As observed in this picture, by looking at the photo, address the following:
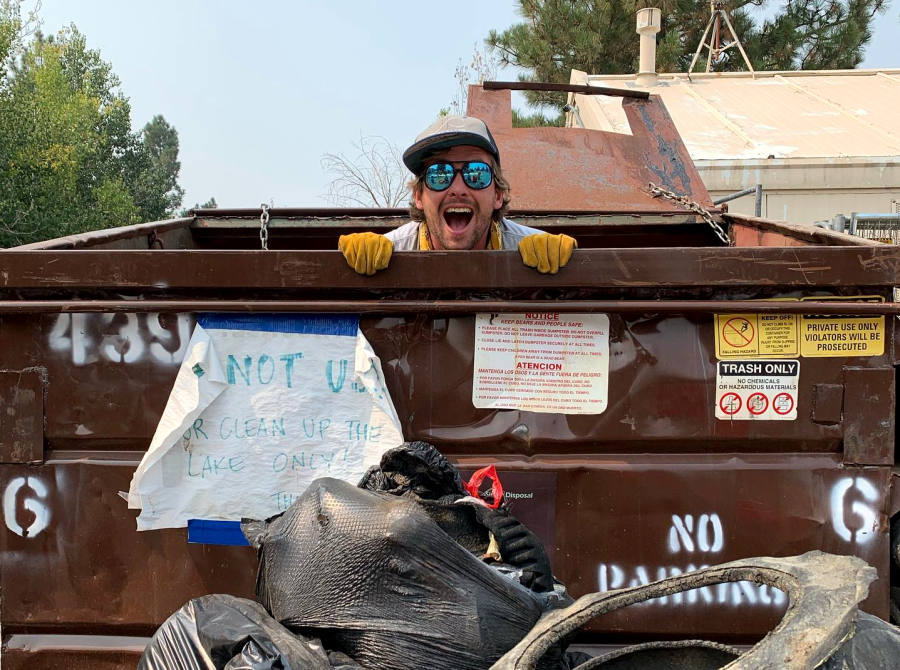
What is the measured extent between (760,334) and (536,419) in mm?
628

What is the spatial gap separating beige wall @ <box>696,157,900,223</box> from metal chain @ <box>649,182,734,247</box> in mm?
7201

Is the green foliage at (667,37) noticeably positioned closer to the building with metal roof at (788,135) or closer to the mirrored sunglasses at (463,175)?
the building with metal roof at (788,135)

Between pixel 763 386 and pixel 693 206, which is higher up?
pixel 693 206

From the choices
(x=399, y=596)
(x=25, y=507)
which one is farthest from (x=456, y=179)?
(x=25, y=507)

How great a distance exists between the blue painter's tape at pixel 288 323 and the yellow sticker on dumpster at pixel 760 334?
984mm

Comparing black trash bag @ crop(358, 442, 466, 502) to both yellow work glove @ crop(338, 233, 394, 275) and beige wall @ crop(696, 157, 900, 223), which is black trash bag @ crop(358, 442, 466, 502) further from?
beige wall @ crop(696, 157, 900, 223)

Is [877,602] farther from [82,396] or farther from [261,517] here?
[82,396]

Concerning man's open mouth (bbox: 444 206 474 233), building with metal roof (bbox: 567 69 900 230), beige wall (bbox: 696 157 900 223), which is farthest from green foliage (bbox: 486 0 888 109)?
man's open mouth (bbox: 444 206 474 233)

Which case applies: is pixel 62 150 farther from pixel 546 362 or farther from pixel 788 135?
pixel 546 362

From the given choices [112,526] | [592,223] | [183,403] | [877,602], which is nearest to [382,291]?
[183,403]

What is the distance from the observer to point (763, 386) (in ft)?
6.60

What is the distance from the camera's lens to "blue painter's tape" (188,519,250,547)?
6.79 ft

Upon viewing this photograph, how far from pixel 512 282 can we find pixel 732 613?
106 centimetres

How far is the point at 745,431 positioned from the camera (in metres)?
2.02
